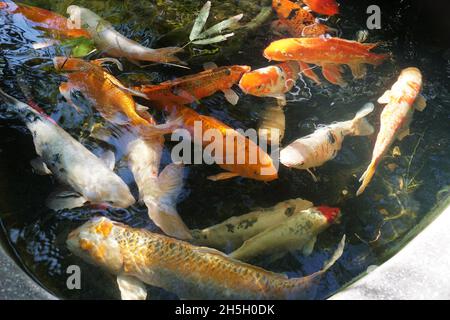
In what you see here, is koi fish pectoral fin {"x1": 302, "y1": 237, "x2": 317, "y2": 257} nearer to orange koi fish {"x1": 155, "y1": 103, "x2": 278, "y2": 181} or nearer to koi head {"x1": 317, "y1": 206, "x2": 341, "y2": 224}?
koi head {"x1": 317, "y1": 206, "x2": 341, "y2": 224}

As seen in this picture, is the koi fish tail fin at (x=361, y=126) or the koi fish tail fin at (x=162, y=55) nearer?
the koi fish tail fin at (x=361, y=126)

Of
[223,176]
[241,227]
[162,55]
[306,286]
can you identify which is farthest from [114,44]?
[306,286]

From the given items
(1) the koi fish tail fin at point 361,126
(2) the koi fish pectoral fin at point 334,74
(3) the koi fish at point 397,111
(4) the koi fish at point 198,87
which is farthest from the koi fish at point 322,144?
(4) the koi fish at point 198,87

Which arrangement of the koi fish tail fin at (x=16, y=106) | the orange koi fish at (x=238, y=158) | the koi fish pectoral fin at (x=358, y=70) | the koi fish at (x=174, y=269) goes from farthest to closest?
the koi fish pectoral fin at (x=358, y=70) < the koi fish tail fin at (x=16, y=106) < the orange koi fish at (x=238, y=158) < the koi fish at (x=174, y=269)

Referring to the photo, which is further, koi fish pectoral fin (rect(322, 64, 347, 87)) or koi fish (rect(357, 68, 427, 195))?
koi fish pectoral fin (rect(322, 64, 347, 87))

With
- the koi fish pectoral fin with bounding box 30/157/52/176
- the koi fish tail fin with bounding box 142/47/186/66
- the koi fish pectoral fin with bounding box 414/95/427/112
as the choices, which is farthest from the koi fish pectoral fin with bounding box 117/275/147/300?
the koi fish pectoral fin with bounding box 414/95/427/112

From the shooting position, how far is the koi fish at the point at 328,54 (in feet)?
11.9

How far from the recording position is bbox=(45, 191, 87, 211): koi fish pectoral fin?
2680mm

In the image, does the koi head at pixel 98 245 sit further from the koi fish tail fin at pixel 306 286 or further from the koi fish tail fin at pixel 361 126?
the koi fish tail fin at pixel 361 126

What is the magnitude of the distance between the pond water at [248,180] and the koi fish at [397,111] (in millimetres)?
64

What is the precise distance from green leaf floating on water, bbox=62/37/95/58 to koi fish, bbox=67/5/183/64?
5 centimetres

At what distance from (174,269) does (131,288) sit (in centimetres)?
24

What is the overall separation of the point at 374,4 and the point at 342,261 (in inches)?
107

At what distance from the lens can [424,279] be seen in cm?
205
